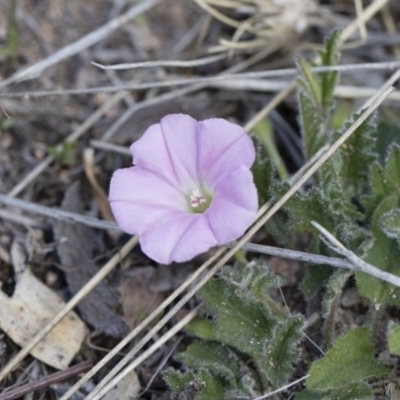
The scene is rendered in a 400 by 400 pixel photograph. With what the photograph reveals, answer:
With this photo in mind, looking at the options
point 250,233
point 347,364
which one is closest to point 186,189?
point 250,233

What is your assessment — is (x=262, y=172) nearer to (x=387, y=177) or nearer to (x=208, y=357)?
(x=387, y=177)

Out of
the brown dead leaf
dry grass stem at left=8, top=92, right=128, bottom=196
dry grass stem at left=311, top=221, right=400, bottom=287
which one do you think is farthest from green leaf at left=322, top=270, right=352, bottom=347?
dry grass stem at left=8, top=92, right=128, bottom=196

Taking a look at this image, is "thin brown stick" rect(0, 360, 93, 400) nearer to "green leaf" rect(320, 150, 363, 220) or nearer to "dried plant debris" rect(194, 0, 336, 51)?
"green leaf" rect(320, 150, 363, 220)

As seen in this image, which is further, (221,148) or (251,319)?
(251,319)

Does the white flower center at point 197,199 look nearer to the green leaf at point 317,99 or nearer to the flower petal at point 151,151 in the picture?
the flower petal at point 151,151

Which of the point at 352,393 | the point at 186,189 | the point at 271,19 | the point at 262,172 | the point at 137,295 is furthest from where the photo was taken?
the point at 271,19

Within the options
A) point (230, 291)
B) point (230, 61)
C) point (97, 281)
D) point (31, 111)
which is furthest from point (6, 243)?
point (230, 61)

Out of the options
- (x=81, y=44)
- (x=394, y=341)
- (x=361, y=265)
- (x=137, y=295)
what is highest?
(x=81, y=44)
